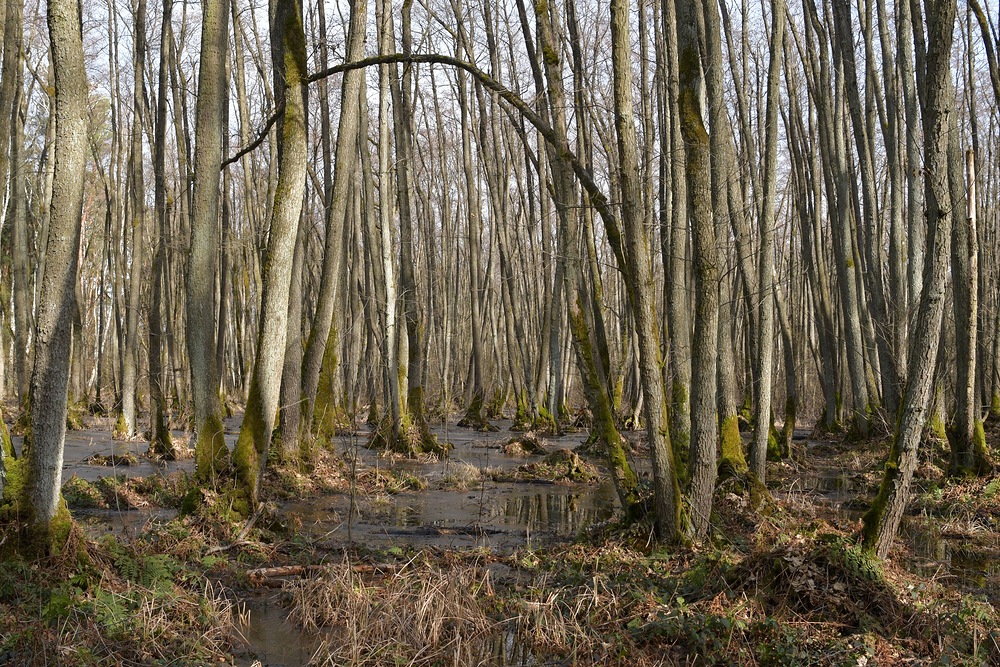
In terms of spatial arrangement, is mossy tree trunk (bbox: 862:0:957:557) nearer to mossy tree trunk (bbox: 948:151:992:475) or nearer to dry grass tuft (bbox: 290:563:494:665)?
dry grass tuft (bbox: 290:563:494:665)

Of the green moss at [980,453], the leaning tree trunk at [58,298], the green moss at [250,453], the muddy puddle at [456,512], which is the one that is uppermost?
the leaning tree trunk at [58,298]

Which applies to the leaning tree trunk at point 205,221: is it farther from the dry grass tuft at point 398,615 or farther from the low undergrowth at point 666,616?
the dry grass tuft at point 398,615

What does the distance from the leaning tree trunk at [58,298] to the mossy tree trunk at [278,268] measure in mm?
2294

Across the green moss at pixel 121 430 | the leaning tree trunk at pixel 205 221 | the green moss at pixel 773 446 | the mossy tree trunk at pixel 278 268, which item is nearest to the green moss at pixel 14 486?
the mossy tree trunk at pixel 278 268

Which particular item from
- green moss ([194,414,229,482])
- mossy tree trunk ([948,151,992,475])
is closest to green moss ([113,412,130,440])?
green moss ([194,414,229,482])

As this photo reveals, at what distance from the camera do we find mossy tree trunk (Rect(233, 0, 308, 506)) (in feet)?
26.1

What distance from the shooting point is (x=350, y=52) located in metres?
12.1

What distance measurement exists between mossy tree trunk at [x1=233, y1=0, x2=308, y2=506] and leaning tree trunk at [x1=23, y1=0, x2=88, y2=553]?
2.29 metres

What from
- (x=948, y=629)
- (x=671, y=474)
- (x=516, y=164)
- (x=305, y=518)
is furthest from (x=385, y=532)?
(x=516, y=164)

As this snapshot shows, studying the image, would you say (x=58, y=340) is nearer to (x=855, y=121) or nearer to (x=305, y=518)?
(x=305, y=518)

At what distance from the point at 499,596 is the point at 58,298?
3860mm

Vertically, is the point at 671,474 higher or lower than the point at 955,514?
higher

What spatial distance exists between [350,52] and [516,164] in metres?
12.3

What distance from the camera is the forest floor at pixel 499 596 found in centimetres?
455
